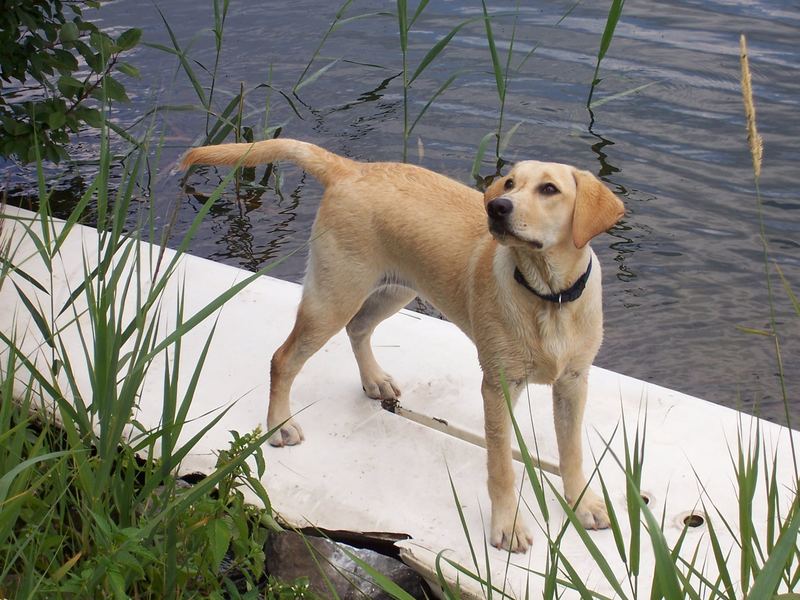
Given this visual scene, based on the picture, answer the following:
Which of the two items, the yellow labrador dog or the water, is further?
the water

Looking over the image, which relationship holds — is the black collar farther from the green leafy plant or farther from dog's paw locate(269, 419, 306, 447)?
the green leafy plant

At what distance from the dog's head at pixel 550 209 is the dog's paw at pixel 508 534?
823 mm

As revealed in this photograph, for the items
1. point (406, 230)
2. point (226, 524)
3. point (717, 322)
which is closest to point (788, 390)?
point (717, 322)

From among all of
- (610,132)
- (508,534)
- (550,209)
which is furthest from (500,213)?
(610,132)

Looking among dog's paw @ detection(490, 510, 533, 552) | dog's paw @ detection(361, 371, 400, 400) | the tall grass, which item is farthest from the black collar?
dog's paw @ detection(361, 371, 400, 400)

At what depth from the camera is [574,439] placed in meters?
2.96

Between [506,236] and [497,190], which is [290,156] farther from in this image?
[506,236]

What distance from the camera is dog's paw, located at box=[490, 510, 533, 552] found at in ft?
9.37

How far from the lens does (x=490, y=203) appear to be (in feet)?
8.37

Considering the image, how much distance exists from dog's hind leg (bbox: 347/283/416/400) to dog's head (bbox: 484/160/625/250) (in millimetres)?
959

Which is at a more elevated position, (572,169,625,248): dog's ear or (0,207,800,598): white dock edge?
(572,169,625,248): dog's ear

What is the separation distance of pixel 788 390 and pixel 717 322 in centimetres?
56

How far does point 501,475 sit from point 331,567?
1.89ft

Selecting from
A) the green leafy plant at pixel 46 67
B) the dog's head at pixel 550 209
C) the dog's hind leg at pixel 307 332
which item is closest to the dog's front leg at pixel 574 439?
the dog's head at pixel 550 209
